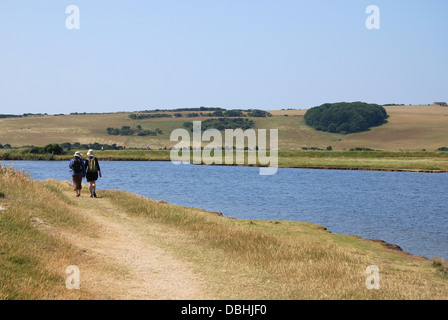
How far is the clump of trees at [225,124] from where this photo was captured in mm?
177500

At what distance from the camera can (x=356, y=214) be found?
3297 cm

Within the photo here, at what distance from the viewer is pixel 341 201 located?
39969 millimetres

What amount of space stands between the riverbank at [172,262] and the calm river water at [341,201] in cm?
670

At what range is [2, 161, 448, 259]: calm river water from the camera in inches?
1040

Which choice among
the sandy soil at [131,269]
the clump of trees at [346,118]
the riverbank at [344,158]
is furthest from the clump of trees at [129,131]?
the sandy soil at [131,269]

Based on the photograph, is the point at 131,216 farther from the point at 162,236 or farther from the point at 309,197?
the point at 309,197

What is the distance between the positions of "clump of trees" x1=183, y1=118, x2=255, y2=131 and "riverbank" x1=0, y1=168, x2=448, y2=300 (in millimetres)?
157201

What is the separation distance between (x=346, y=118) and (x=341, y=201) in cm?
14741

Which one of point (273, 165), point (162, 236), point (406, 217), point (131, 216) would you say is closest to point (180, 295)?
point (162, 236)

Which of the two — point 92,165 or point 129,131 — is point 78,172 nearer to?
point 92,165

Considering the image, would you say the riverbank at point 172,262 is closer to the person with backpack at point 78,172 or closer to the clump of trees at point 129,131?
the person with backpack at point 78,172

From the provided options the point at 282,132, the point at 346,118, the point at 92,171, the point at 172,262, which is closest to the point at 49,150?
the point at 92,171

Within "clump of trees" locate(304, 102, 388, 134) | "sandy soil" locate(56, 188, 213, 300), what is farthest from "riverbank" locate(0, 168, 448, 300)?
"clump of trees" locate(304, 102, 388, 134)
